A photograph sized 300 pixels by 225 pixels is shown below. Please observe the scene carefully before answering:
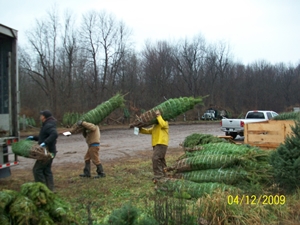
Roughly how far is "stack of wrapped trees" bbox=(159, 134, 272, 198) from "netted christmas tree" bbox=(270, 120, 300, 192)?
388mm

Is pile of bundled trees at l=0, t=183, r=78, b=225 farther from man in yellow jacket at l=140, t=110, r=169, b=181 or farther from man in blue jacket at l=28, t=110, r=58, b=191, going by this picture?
man in yellow jacket at l=140, t=110, r=169, b=181

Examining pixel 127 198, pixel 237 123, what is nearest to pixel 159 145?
pixel 127 198

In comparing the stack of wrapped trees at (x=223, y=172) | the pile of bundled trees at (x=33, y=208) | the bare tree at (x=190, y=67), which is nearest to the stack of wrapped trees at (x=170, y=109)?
the stack of wrapped trees at (x=223, y=172)

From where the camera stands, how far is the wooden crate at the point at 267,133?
420 inches

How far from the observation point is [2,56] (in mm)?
8445

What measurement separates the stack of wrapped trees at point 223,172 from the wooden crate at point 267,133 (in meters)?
3.75

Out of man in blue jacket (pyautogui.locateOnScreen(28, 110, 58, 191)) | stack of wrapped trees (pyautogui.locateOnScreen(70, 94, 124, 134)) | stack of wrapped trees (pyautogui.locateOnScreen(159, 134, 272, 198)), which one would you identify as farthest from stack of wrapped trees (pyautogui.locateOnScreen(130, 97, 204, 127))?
man in blue jacket (pyautogui.locateOnScreen(28, 110, 58, 191))

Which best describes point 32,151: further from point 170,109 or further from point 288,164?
point 288,164

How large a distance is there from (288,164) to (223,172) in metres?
1.24

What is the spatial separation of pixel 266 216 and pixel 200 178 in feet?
6.77

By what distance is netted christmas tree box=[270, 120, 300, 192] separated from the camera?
597cm

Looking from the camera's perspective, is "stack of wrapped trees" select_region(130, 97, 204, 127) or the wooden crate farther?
the wooden crate

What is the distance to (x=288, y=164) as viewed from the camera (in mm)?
6059

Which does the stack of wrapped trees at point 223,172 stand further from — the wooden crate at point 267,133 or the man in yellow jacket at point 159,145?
the wooden crate at point 267,133
